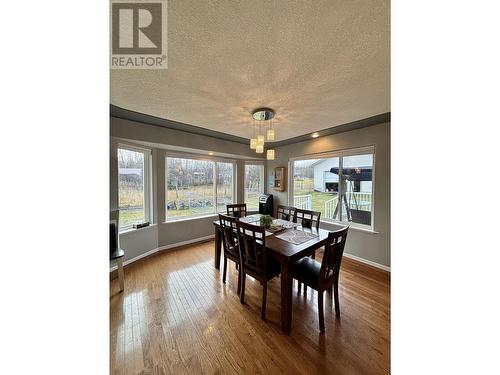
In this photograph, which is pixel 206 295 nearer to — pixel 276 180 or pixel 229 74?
pixel 229 74

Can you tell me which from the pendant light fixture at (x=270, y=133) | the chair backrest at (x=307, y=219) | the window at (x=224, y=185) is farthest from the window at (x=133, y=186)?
the chair backrest at (x=307, y=219)

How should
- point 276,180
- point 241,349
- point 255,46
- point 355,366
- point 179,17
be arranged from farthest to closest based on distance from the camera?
1. point 276,180
2. point 241,349
3. point 355,366
4. point 255,46
5. point 179,17

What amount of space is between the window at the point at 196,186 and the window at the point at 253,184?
46cm

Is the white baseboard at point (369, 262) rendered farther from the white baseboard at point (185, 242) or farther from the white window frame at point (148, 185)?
the white window frame at point (148, 185)

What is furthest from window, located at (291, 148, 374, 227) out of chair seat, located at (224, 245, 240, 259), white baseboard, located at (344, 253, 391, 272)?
chair seat, located at (224, 245, 240, 259)

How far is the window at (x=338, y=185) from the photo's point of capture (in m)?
3.14

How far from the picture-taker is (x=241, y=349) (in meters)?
1.47

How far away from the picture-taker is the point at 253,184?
4.96 meters

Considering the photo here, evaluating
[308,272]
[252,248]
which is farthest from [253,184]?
[308,272]

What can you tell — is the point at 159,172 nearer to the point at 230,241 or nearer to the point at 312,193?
the point at 230,241
